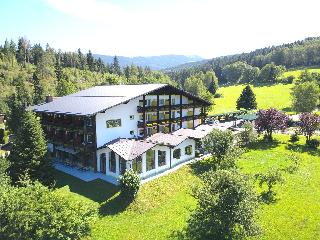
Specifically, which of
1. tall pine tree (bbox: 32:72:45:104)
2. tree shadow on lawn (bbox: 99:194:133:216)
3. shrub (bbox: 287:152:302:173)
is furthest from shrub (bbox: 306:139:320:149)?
tall pine tree (bbox: 32:72:45:104)

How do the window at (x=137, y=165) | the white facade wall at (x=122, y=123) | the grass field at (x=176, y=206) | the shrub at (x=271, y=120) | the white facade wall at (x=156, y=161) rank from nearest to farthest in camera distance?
1. the grass field at (x=176, y=206)
2. the window at (x=137, y=165)
3. the white facade wall at (x=156, y=161)
4. the white facade wall at (x=122, y=123)
5. the shrub at (x=271, y=120)

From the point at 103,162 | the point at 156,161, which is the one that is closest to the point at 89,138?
the point at 103,162

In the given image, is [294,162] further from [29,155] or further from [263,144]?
[29,155]

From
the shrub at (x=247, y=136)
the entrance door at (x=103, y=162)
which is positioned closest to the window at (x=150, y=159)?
the entrance door at (x=103, y=162)

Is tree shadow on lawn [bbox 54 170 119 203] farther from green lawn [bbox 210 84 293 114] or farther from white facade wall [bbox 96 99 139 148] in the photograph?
green lawn [bbox 210 84 293 114]

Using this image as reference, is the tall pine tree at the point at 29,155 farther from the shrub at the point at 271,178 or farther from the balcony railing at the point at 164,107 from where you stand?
the shrub at the point at 271,178

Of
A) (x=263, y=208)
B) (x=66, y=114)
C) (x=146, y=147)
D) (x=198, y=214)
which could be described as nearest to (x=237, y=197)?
(x=198, y=214)
